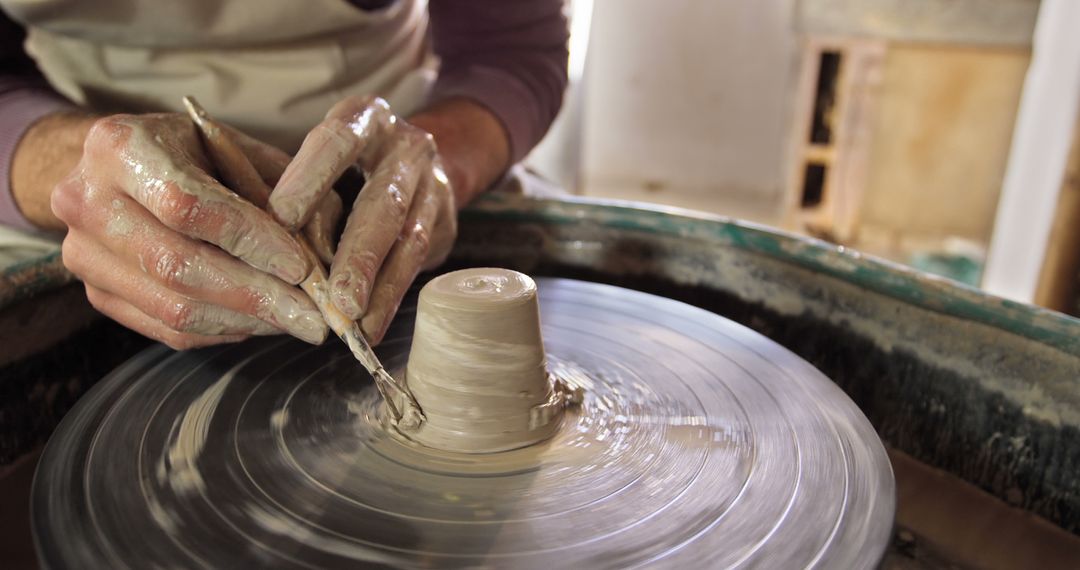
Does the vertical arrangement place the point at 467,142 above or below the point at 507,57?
below

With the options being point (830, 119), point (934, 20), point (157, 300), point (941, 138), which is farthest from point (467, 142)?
point (941, 138)

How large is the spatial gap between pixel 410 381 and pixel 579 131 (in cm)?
296

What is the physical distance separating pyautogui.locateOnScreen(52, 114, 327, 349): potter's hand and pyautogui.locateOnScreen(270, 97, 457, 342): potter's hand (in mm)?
40

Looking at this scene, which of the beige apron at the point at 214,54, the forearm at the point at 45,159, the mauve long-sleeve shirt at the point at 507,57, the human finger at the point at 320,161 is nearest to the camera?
the human finger at the point at 320,161

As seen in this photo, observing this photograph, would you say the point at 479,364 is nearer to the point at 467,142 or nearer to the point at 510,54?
the point at 467,142

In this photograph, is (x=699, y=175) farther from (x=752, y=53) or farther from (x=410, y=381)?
(x=410, y=381)

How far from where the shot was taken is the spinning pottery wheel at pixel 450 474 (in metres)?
0.66

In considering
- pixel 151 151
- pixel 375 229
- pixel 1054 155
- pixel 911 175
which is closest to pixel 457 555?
pixel 375 229

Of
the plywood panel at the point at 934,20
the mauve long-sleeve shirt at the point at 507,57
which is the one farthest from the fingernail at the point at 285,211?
the plywood panel at the point at 934,20

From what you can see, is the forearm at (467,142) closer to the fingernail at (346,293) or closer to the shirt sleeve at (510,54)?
the shirt sleeve at (510,54)

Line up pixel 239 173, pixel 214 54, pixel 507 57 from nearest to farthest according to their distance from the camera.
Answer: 1. pixel 239 173
2. pixel 214 54
3. pixel 507 57

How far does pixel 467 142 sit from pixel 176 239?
63 centimetres

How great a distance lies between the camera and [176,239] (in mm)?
766

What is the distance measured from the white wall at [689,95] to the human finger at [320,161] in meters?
2.62
